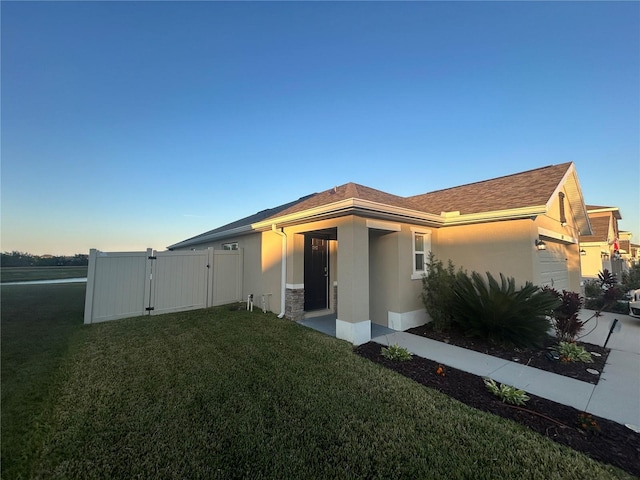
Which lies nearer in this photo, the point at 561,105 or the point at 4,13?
the point at 4,13

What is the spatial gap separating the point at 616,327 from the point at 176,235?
21178 millimetres

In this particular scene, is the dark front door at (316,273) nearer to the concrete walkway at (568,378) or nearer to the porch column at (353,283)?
the concrete walkway at (568,378)

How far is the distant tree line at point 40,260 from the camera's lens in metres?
3.99

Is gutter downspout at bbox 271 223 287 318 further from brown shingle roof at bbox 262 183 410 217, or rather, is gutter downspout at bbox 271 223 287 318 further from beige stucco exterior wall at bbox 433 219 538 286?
beige stucco exterior wall at bbox 433 219 538 286

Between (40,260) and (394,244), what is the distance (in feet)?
27.1

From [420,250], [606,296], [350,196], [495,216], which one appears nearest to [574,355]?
[495,216]

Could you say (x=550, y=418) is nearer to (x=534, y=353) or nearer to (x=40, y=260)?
(x=534, y=353)

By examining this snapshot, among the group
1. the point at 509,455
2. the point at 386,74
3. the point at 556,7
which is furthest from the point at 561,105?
the point at 509,455

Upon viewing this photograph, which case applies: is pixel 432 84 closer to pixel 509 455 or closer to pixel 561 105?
A: pixel 561 105

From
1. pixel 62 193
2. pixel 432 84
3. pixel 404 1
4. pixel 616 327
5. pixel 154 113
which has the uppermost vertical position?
pixel 404 1

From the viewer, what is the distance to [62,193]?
240 inches

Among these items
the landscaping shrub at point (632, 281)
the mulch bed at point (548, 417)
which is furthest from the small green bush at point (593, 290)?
the mulch bed at point (548, 417)

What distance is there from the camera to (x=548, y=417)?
3039 millimetres

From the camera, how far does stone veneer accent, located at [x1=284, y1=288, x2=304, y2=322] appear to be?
7.45m
